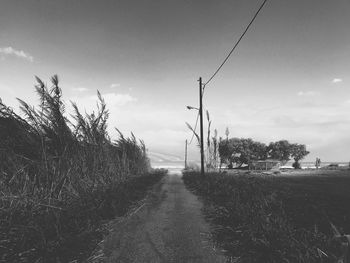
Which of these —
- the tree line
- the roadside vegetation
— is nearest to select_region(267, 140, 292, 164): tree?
the tree line

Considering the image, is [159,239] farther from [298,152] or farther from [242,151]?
[298,152]

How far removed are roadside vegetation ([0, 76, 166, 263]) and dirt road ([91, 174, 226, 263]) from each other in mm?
328

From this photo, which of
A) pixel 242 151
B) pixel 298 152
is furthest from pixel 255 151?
pixel 298 152

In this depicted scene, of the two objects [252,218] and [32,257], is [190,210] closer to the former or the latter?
[252,218]

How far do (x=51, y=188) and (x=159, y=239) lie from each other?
251 centimetres

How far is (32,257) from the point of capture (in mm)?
3498

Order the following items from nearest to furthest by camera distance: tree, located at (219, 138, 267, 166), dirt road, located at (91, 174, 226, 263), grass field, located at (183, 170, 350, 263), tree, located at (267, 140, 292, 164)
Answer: grass field, located at (183, 170, 350, 263) → dirt road, located at (91, 174, 226, 263) → tree, located at (219, 138, 267, 166) → tree, located at (267, 140, 292, 164)

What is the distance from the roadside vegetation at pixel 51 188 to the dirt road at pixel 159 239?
33cm

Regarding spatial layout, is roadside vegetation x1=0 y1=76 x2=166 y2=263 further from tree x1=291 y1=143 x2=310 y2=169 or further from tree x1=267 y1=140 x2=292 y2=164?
tree x1=291 y1=143 x2=310 y2=169

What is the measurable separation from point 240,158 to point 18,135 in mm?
54373

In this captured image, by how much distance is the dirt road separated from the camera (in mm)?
3979

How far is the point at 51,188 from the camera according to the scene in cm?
586

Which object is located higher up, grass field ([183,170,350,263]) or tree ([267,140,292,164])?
tree ([267,140,292,164])

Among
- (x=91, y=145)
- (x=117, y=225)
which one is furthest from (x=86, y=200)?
(x=91, y=145)
